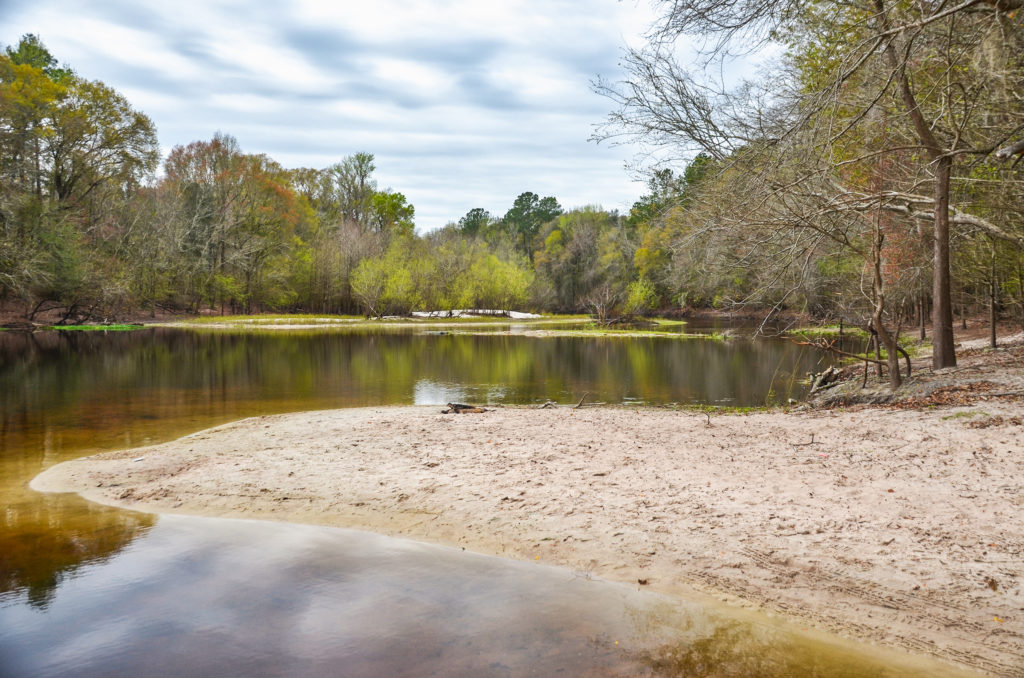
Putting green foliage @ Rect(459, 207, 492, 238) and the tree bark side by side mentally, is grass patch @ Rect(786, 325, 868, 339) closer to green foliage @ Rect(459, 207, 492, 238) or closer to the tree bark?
the tree bark

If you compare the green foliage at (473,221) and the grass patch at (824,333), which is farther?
the green foliage at (473,221)

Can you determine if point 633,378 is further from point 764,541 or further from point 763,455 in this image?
point 764,541

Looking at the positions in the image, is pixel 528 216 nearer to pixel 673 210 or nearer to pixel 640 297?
pixel 640 297

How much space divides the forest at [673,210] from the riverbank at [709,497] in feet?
13.0

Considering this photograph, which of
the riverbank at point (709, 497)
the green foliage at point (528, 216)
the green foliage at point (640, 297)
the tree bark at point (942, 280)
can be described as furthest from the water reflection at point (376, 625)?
the green foliage at point (528, 216)

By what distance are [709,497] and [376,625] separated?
3.72 m

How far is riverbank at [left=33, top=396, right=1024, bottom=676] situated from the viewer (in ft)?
15.5

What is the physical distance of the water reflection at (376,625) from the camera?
13.4 ft

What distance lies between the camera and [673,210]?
49.6 ft

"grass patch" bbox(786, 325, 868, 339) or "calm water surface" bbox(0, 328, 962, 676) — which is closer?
"calm water surface" bbox(0, 328, 962, 676)

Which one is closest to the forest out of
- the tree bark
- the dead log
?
the tree bark

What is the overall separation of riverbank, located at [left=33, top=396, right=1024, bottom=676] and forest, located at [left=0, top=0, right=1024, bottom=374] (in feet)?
13.0

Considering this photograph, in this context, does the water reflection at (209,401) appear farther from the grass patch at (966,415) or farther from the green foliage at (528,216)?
the green foliage at (528,216)

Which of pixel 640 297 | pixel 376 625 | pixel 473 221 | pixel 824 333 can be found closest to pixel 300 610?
pixel 376 625
